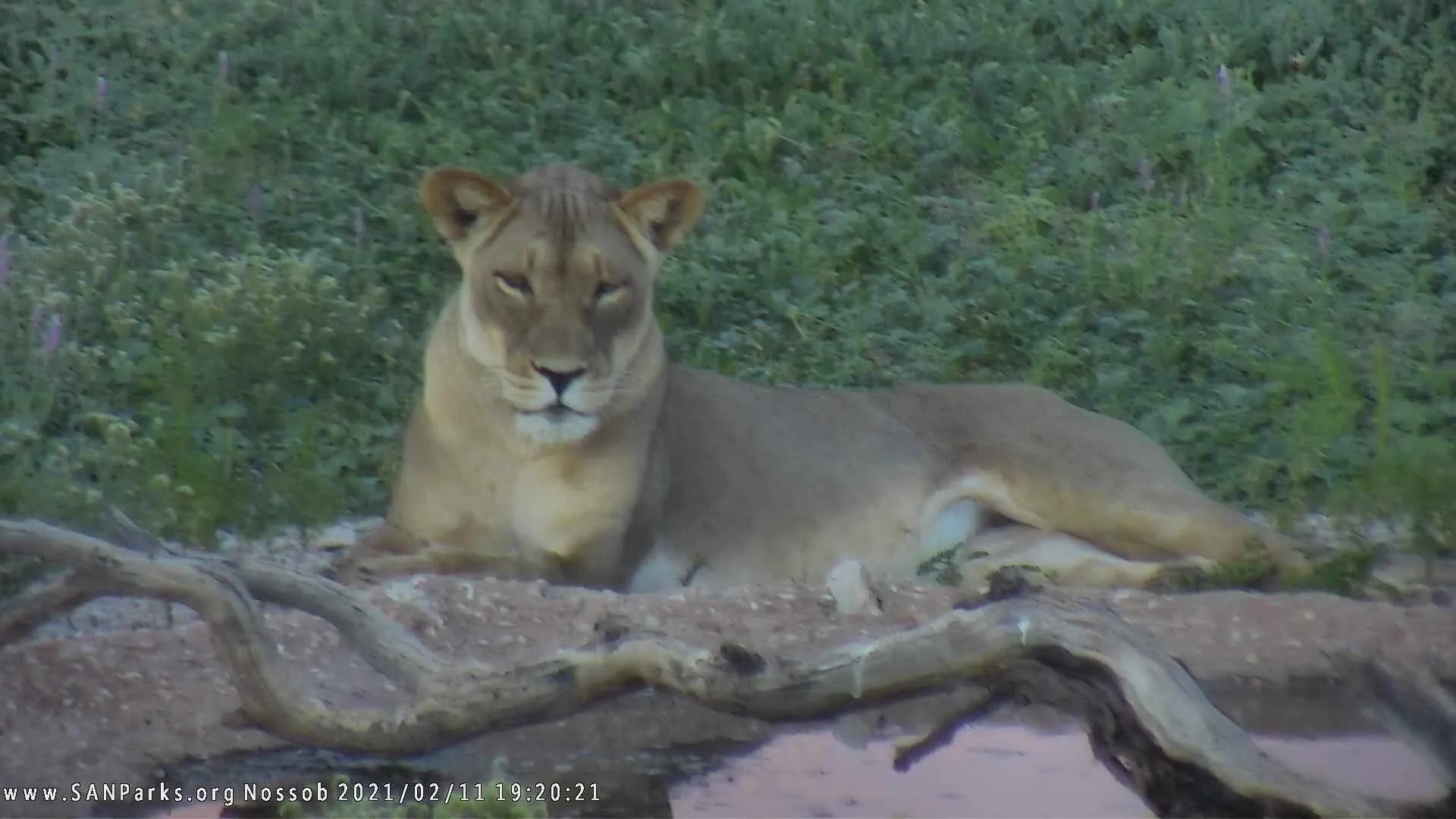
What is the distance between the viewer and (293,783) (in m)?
4.07

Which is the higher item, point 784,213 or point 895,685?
point 895,685

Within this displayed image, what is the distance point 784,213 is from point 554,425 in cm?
290

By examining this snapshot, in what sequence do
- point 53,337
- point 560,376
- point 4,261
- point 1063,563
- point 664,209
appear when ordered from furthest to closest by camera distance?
point 4,261 → point 53,337 → point 1063,563 → point 664,209 → point 560,376

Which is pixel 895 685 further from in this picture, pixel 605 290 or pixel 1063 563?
pixel 1063 563

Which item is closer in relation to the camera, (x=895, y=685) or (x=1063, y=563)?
(x=895, y=685)

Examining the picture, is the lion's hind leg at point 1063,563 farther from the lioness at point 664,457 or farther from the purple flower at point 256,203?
the purple flower at point 256,203

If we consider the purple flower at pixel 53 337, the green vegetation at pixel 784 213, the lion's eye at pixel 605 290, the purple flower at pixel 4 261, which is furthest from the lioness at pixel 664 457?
the purple flower at pixel 4 261

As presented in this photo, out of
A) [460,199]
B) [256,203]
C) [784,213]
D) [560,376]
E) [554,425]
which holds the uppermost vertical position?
[460,199]

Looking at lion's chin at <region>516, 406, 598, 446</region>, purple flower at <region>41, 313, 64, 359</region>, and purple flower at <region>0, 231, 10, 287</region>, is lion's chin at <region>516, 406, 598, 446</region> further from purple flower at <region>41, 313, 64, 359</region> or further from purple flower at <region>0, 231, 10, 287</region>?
purple flower at <region>0, 231, 10, 287</region>

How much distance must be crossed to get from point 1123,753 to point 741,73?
18.6ft

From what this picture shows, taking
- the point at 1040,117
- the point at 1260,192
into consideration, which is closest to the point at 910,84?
the point at 1040,117

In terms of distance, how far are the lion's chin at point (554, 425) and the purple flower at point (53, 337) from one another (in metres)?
1.64

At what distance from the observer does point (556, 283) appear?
5.45 meters

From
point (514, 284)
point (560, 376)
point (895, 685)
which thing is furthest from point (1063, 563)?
point (895, 685)
